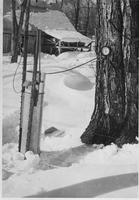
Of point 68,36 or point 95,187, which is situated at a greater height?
point 68,36

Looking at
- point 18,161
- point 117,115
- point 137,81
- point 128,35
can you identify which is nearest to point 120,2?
point 128,35

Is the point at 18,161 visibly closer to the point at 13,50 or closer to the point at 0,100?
the point at 0,100

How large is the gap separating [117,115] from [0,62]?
2.85 ft

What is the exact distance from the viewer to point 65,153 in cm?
367

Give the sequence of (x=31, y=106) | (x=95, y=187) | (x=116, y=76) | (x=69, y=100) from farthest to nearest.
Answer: (x=69, y=100)
(x=116, y=76)
(x=31, y=106)
(x=95, y=187)

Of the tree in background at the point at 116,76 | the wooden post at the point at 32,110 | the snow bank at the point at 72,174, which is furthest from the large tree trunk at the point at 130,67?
the wooden post at the point at 32,110

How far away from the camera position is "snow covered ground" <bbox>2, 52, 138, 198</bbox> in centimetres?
338

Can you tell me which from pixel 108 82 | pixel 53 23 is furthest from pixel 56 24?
pixel 108 82

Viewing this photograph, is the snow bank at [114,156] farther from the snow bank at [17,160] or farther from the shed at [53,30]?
the shed at [53,30]

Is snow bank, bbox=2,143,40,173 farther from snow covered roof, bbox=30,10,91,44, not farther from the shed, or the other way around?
snow covered roof, bbox=30,10,91,44

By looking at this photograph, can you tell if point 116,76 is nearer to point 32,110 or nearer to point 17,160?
point 32,110

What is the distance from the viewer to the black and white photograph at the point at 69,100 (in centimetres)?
343

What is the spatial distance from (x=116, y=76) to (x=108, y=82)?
68mm

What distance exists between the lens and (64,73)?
3.72 meters
